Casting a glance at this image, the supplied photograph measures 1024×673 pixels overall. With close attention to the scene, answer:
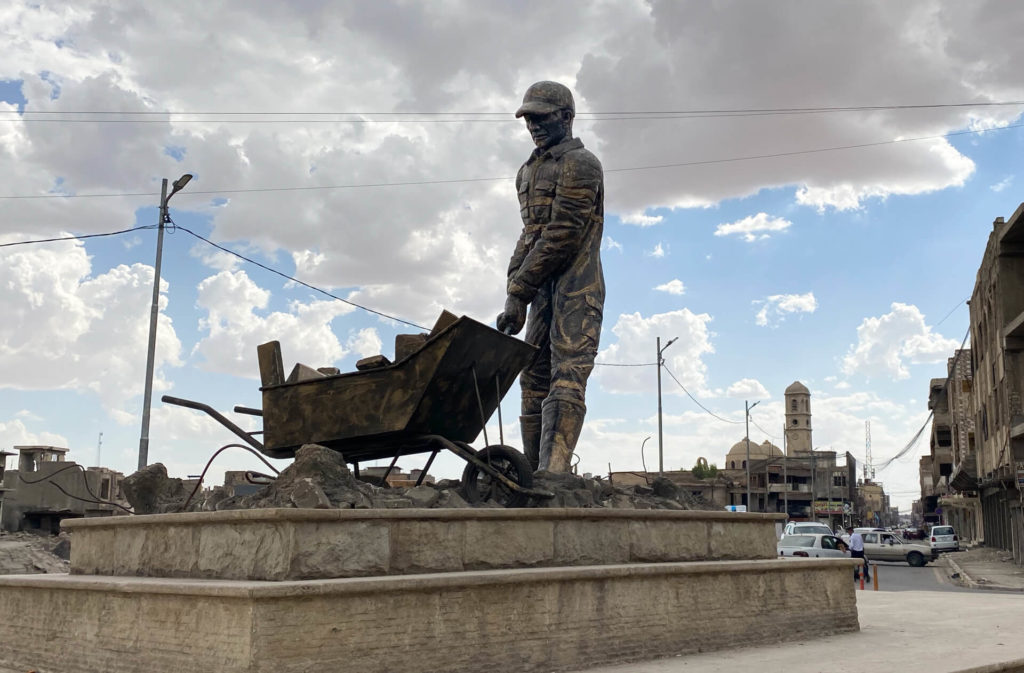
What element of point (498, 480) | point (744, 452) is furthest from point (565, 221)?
point (744, 452)

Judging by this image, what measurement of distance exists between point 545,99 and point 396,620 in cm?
469

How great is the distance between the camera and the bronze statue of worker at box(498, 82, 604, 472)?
786 centimetres

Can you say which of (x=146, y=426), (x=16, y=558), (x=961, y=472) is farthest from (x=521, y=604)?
(x=961, y=472)

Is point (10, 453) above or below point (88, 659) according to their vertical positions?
above

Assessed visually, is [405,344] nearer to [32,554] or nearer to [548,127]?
[548,127]

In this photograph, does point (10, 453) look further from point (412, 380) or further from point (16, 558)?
point (412, 380)

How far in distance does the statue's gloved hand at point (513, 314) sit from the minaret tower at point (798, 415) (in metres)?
110

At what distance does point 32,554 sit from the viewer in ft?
70.7

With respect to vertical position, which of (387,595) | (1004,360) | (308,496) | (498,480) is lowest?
(387,595)

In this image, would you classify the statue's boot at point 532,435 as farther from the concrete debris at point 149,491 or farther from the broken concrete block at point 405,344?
the concrete debris at point 149,491

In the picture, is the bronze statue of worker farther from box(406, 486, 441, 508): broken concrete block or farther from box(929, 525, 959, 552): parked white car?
box(929, 525, 959, 552): parked white car

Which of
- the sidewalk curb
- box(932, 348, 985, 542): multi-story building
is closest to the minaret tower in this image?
box(932, 348, 985, 542): multi-story building

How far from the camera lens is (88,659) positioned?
5.83 metres

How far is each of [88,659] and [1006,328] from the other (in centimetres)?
2787
